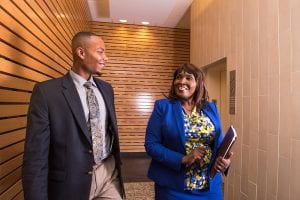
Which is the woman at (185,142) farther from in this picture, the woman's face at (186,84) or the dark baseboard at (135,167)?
the dark baseboard at (135,167)

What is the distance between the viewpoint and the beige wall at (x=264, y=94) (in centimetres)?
276

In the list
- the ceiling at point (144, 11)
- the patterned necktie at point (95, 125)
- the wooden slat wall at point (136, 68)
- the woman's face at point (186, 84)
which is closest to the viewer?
the patterned necktie at point (95, 125)

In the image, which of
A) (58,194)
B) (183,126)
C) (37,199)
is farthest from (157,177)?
(37,199)

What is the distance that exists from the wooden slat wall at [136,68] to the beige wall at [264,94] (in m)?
3.93

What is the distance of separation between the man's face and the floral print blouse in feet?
2.38

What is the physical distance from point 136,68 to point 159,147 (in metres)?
6.59

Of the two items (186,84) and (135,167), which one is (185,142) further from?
(135,167)

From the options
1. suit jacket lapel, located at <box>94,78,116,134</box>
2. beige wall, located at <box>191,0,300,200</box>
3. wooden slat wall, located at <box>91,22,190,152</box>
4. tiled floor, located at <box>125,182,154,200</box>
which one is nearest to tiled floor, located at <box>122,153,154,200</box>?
tiled floor, located at <box>125,182,154,200</box>

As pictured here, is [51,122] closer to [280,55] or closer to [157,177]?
[157,177]

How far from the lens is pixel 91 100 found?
1829 mm

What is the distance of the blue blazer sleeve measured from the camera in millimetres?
1820

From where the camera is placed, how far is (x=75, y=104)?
5.48 feet

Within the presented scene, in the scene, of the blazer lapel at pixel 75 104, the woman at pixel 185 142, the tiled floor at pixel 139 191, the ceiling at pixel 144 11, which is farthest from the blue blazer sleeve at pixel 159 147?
the ceiling at pixel 144 11

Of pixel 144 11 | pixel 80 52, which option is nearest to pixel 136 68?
pixel 144 11
